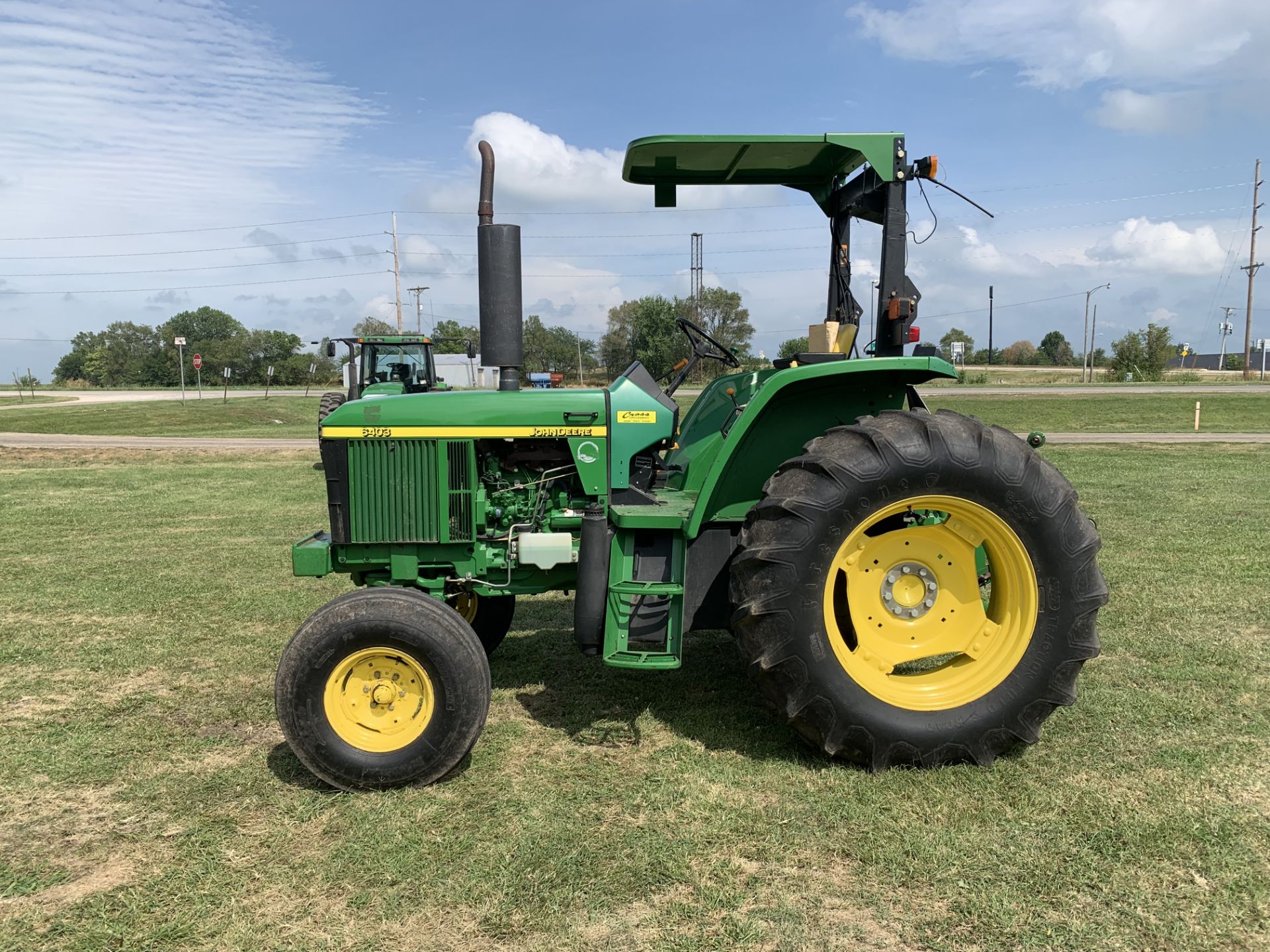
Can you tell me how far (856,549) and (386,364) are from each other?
12.8 m

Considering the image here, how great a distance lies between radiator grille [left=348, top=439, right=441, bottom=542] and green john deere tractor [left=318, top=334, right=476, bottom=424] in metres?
10.2

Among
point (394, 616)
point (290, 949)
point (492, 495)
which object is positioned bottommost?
point (290, 949)

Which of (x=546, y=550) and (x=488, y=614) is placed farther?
(x=488, y=614)

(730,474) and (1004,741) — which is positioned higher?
(730,474)

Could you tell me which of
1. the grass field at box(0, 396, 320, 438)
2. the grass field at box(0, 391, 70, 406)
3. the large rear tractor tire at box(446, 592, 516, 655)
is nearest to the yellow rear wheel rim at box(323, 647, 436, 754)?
the large rear tractor tire at box(446, 592, 516, 655)

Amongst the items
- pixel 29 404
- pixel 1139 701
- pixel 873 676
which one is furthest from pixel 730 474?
pixel 29 404

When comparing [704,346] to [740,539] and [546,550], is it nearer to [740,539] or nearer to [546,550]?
[546,550]

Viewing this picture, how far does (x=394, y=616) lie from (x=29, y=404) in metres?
38.1

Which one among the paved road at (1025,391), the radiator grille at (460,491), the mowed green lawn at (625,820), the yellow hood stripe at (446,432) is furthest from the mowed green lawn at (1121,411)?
the radiator grille at (460,491)

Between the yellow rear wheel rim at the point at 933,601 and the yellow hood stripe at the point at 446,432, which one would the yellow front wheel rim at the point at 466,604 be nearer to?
the yellow hood stripe at the point at 446,432

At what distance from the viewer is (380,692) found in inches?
127

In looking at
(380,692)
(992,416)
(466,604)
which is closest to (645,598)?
(380,692)

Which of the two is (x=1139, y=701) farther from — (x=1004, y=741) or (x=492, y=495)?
(x=492, y=495)

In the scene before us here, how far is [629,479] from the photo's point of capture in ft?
12.8
